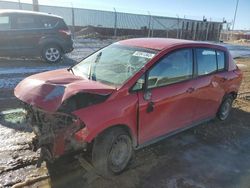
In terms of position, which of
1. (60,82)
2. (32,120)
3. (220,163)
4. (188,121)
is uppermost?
(60,82)

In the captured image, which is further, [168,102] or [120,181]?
[168,102]

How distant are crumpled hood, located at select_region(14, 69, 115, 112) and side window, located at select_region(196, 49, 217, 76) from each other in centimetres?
199

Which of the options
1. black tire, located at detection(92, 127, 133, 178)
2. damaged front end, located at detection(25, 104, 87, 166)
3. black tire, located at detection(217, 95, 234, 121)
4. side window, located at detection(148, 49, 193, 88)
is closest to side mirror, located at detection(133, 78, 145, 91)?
side window, located at detection(148, 49, 193, 88)

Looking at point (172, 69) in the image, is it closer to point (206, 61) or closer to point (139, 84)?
point (139, 84)

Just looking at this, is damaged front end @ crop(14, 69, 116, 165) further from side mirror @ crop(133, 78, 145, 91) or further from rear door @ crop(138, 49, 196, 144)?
rear door @ crop(138, 49, 196, 144)

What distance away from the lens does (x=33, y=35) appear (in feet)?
37.0

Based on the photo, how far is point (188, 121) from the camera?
5.11m

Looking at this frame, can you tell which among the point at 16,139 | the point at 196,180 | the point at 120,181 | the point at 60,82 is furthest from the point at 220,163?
the point at 16,139

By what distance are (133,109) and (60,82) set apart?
40.1 inches

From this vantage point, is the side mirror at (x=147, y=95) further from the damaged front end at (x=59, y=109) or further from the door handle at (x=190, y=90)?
the door handle at (x=190, y=90)

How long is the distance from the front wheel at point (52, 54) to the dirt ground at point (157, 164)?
598 centimetres

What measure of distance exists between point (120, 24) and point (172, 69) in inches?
923

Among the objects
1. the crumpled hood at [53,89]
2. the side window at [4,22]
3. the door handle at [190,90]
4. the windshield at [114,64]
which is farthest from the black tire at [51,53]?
the door handle at [190,90]

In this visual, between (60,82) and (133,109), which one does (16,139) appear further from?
(133,109)
